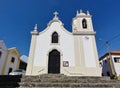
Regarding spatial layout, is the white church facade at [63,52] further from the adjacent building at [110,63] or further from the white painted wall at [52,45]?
the adjacent building at [110,63]

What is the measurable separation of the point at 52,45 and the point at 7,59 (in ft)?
48.1

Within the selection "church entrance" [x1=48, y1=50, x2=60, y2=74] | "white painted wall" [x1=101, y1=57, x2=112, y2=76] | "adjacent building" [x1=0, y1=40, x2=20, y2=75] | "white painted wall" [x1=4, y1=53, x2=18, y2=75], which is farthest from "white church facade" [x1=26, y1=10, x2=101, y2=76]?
"white painted wall" [x1=4, y1=53, x2=18, y2=75]

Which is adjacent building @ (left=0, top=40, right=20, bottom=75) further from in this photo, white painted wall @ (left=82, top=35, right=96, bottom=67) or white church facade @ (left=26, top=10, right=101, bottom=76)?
white painted wall @ (left=82, top=35, right=96, bottom=67)

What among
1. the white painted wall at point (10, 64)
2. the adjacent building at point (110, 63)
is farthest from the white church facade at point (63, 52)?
the white painted wall at point (10, 64)

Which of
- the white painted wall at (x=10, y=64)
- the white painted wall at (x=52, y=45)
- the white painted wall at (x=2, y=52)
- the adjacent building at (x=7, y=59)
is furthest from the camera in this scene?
the white painted wall at (x=10, y=64)

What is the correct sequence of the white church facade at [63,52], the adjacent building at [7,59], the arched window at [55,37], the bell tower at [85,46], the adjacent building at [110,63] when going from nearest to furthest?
the white church facade at [63,52]
the bell tower at [85,46]
the arched window at [55,37]
the adjacent building at [110,63]
the adjacent building at [7,59]

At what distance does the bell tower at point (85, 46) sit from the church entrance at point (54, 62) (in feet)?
7.81

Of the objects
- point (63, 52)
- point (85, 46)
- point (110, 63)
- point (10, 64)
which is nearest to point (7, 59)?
point (10, 64)

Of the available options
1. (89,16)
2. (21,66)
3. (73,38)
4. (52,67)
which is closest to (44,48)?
(52,67)

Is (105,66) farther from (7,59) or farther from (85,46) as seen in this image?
(7,59)

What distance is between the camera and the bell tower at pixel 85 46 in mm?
12711

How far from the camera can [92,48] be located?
1356 cm

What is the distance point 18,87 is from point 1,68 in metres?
17.6

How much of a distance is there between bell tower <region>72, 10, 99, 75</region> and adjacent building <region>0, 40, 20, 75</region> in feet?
55.3
